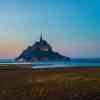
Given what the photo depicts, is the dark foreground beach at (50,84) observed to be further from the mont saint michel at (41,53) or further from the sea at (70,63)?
the mont saint michel at (41,53)

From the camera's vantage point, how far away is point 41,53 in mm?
5070

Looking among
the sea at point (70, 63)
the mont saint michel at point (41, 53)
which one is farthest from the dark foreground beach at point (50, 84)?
the mont saint michel at point (41, 53)

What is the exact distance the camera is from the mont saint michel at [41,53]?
5012mm

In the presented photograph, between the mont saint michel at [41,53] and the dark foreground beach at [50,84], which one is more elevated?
the mont saint michel at [41,53]

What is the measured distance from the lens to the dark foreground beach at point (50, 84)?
4965 mm

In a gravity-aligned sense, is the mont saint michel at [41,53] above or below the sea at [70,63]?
above

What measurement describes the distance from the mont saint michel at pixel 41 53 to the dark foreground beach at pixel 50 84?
0.56 ft

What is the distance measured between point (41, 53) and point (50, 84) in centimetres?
48

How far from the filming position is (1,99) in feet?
16.2

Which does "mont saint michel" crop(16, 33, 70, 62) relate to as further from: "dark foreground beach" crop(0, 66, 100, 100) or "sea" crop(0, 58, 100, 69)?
"dark foreground beach" crop(0, 66, 100, 100)

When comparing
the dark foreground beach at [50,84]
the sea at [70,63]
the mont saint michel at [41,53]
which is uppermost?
the mont saint michel at [41,53]

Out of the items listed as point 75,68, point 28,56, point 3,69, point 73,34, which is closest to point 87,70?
point 75,68

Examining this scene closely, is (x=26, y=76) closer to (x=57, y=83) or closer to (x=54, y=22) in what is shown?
(x=57, y=83)

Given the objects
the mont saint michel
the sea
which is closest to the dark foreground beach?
the sea
